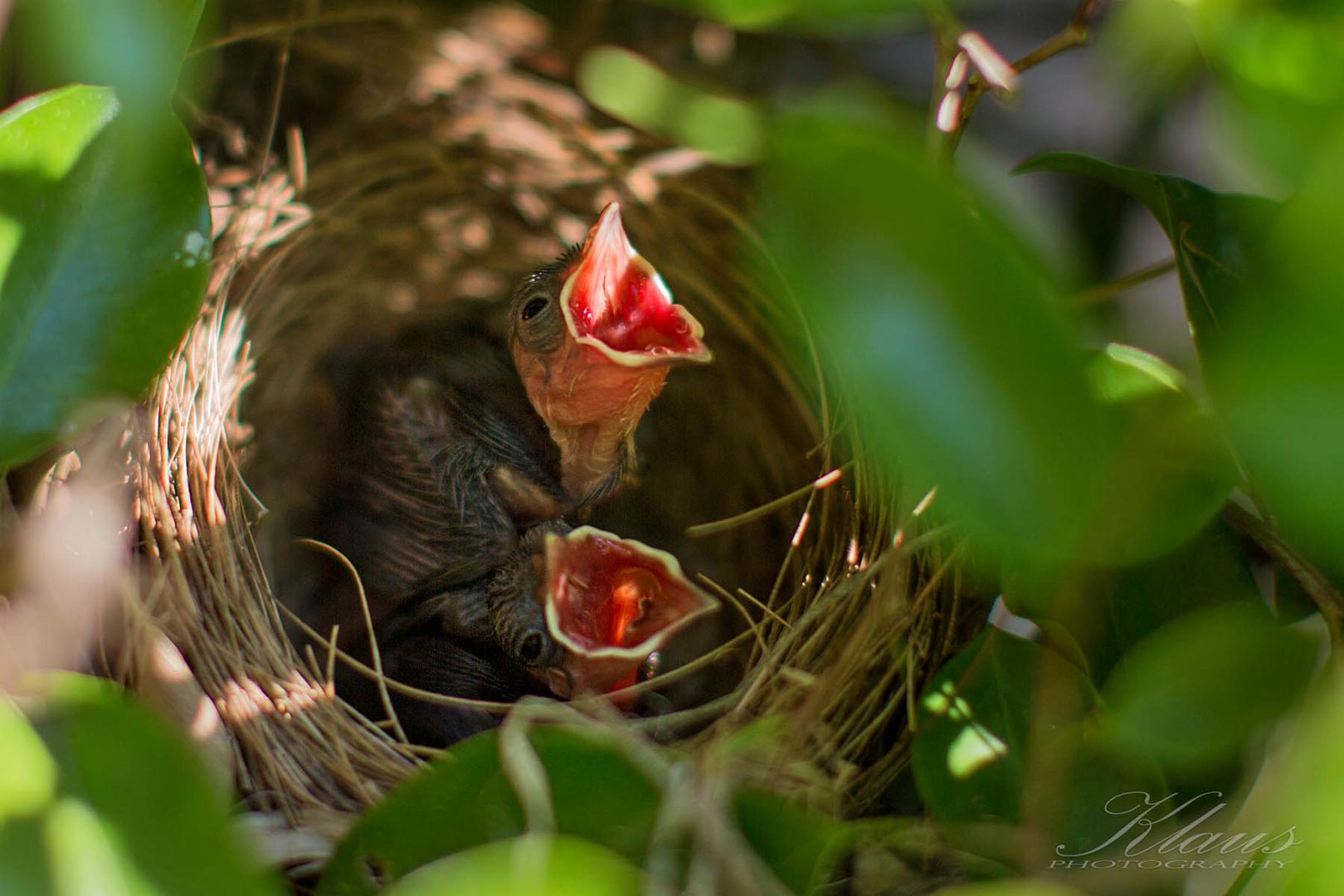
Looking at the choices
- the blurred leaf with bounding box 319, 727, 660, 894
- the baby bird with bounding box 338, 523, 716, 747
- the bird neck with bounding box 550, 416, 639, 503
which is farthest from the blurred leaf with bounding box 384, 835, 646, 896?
the bird neck with bounding box 550, 416, 639, 503

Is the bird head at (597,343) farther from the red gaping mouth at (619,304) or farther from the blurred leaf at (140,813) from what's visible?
the blurred leaf at (140,813)

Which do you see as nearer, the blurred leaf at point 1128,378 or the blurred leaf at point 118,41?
the blurred leaf at point 118,41

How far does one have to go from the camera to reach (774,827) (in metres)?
0.54

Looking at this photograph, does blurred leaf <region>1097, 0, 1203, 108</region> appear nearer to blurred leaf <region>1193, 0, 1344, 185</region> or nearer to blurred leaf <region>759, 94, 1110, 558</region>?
blurred leaf <region>1193, 0, 1344, 185</region>

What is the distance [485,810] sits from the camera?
0.55 metres

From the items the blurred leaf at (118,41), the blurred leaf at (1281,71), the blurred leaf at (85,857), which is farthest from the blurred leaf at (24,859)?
the blurred leaf at (1281,71)

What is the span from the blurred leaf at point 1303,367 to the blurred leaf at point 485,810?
1.12 feet

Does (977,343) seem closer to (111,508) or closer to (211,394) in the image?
(111,508)

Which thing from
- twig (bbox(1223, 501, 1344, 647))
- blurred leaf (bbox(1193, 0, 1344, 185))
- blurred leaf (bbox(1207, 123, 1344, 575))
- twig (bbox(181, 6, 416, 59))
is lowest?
twig (bbox(1223, 501, 1344, 647))

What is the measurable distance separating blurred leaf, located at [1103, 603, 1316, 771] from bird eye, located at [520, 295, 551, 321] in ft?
2.45

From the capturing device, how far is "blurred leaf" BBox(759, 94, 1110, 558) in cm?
31

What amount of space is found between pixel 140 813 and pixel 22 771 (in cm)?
5

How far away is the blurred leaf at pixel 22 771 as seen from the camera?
0.37 metres

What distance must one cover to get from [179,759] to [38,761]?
0.17 feet
